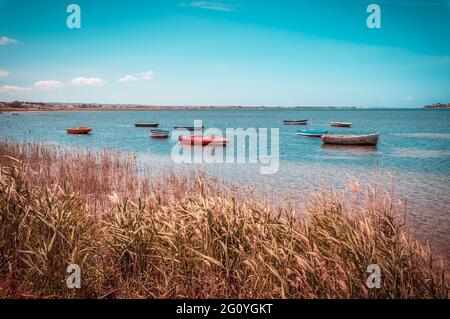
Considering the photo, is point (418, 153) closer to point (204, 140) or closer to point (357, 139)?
point (357, 139)

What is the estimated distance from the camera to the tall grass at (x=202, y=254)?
4.81 m

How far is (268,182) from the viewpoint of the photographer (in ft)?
58.7

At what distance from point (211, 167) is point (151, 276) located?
17.4 meters

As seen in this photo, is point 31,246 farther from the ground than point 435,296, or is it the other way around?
point 31,246

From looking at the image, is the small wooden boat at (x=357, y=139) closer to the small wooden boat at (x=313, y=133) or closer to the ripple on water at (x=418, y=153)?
the ripple on water at (x=418, y=153)

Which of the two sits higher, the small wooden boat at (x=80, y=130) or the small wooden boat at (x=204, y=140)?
the small wooden boat at (x=80, y=130)

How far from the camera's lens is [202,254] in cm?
508

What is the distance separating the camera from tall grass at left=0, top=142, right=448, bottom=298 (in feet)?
15.8

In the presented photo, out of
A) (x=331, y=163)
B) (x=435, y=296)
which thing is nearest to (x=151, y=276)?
(x=435, y=296)

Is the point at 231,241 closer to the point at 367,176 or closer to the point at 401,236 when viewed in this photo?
the point at 401,236

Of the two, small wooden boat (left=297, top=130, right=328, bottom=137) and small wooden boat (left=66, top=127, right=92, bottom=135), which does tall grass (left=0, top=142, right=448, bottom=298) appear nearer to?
small wooden boat (left=297, top=130, right=328, bottom=137)

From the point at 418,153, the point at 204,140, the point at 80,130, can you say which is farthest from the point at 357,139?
the point at 80,130

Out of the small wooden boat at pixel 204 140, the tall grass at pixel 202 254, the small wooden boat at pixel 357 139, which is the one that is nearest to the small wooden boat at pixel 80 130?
the small wooden boat at pixel 204 140
